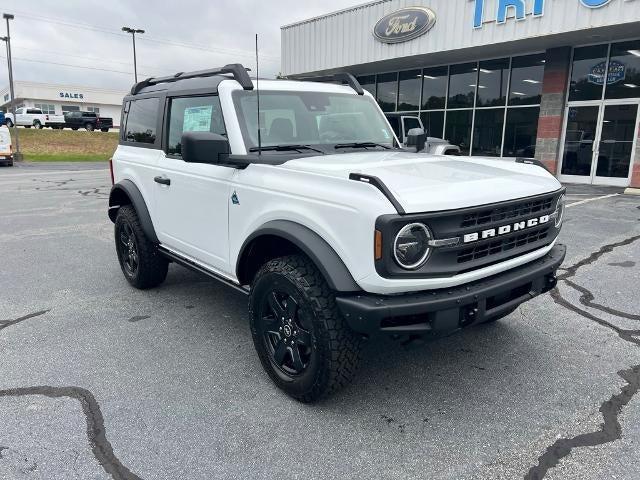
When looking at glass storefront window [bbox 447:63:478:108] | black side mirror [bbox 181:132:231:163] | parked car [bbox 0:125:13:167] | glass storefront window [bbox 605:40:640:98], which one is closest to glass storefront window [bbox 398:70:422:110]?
glass storefront window [bbox 447:63:478:108]

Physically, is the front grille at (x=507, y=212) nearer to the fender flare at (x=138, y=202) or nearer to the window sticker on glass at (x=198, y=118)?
the window sticker on glass at (x=198, y=118)

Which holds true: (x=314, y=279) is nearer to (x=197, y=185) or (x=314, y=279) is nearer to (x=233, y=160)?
(x=233, y=160)

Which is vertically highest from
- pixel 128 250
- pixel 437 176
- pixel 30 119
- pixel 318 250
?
pixel 30 119

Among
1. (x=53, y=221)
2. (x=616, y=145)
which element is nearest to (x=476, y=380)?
(x=53, y=221)

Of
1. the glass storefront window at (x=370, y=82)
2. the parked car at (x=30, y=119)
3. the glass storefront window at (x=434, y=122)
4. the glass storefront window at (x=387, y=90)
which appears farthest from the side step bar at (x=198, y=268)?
the parked car at (x=30, y=119)

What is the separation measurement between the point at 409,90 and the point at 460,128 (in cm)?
259

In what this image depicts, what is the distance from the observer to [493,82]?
51.3 feet

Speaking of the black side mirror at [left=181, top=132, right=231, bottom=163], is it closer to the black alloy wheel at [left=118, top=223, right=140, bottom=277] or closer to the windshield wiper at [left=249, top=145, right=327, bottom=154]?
the windshield wiper at [left=249, top=145, right=327, bottom=154]

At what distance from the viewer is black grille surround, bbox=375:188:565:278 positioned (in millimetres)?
2342

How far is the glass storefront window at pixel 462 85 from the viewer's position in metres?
16.2

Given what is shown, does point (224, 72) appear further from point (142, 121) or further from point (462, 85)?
point (462, 85)

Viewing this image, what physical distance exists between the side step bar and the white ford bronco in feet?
0.05

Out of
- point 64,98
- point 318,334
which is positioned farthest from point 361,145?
point 64,98

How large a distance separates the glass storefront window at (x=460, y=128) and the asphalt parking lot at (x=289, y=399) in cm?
1253
